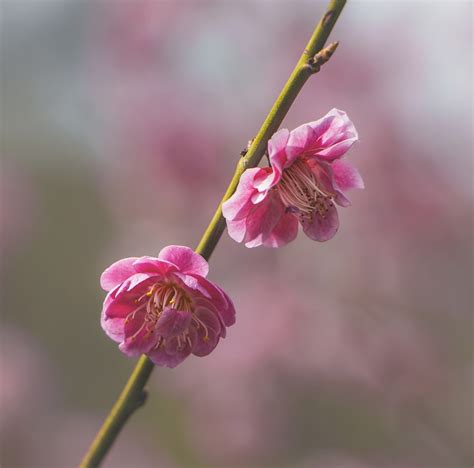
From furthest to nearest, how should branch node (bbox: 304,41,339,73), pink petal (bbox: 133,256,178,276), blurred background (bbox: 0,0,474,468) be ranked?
blurred background (bbox: 0,0,474,468) < pink petal (bbox: 133,256,178,276) < branch node (bbox: 304,41,339,73)

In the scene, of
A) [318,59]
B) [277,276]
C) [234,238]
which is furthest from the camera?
[277,276]

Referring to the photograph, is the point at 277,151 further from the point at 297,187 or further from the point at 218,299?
the point at 218,299

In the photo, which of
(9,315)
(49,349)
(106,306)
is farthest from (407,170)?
(9,315)

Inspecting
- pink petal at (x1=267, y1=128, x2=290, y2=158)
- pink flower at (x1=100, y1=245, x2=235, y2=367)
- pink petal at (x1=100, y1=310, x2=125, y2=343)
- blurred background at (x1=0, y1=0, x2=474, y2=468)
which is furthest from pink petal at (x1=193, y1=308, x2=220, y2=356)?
blurred background at (x1=0, y1=0, x2=474, y2=468)

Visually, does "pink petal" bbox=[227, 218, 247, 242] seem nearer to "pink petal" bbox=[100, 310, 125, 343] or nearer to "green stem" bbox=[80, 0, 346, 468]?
"green stem" bbox=[80, 0, 346, 468]

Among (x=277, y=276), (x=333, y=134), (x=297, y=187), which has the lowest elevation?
(x=277, y=276)

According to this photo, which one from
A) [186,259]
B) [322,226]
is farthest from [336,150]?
[186,259]

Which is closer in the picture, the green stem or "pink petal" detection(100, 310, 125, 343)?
the green stem
